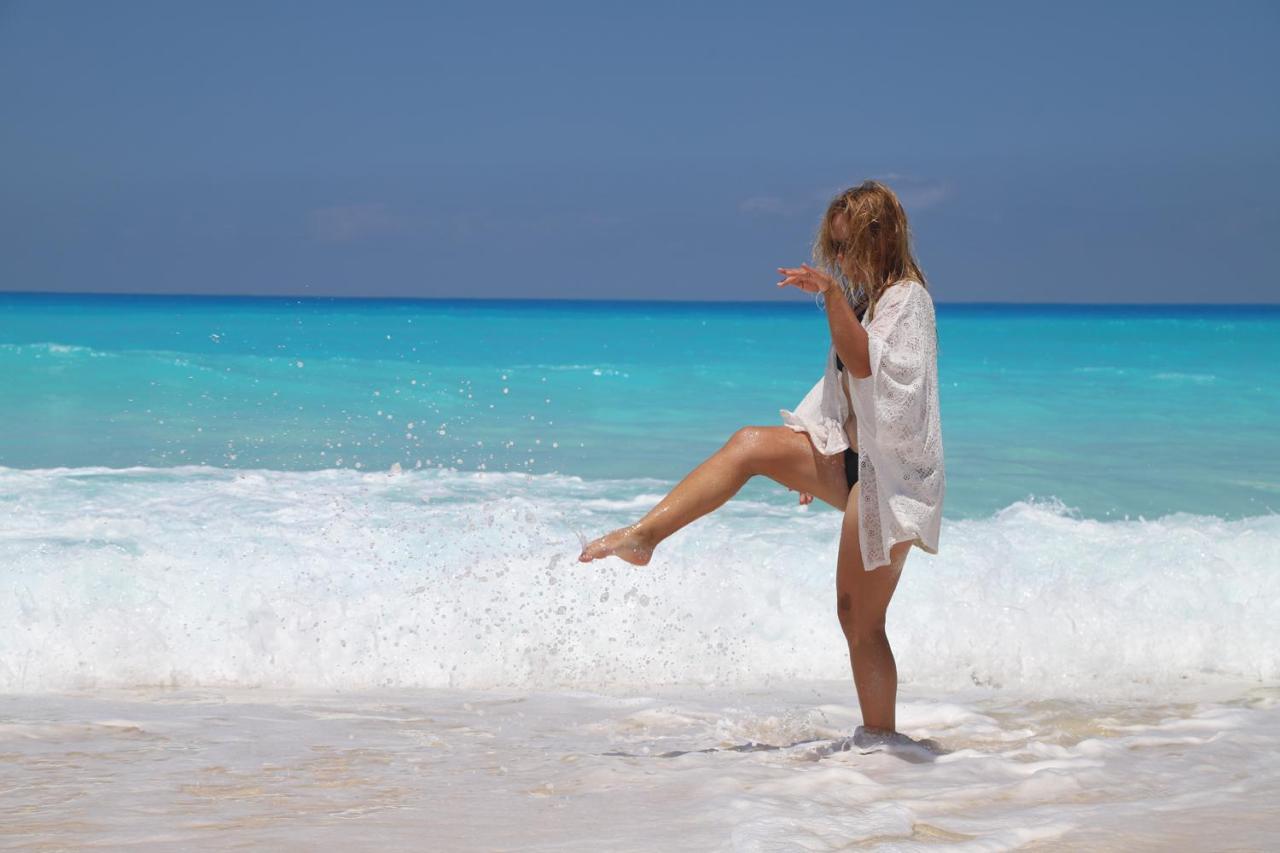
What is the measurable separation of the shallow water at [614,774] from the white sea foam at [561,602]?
18.6 inches

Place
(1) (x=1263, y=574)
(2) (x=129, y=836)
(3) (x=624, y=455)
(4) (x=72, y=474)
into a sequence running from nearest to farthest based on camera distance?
(2) (x=129, y=836) < (1) (x=1263, y=574) < (4) (x=72, y=474) < (3) (x=624, y=455)

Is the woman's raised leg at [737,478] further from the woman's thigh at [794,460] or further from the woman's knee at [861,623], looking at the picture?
the woman's knee at [861,623]

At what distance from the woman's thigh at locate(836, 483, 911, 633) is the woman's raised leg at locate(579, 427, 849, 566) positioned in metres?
0.15

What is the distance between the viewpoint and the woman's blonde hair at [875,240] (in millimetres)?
3820

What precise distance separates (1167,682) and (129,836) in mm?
4428

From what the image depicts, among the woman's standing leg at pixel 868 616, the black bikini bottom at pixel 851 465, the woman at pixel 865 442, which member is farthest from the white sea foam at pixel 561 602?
the black bikini bottom at pixel 851 465

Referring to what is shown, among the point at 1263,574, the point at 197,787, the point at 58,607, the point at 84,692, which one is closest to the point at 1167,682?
the point at 1263,574

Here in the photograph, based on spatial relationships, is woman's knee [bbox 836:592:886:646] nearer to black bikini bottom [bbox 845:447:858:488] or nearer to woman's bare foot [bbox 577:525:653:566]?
black bikini bottom [bbox 845:447:858:488]

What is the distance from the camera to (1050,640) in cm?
612

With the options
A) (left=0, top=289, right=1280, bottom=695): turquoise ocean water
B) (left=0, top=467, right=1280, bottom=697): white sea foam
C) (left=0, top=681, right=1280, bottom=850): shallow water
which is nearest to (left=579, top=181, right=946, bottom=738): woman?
(left=0, top=681, right=1280, bottom=850): shallow water

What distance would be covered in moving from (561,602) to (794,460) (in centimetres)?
266

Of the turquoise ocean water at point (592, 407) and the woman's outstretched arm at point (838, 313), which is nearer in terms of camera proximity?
the woman's outstretched arm at point (838, 313)

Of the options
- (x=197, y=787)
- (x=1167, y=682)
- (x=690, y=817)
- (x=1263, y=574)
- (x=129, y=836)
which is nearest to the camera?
(x=129, y=836)

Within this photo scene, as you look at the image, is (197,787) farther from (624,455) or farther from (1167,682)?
(624,455)
